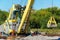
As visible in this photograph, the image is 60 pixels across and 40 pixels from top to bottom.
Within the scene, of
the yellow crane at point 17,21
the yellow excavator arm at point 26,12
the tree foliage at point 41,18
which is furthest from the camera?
the tree foliage at point 41,18

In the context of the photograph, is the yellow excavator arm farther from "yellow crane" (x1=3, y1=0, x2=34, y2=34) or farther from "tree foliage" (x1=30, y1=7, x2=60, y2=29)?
"tree foliage" (x1=30, y1=7, x2=60, y2=29)

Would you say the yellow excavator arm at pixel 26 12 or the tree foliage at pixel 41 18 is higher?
the yellow excavator arm at pixel 26 12

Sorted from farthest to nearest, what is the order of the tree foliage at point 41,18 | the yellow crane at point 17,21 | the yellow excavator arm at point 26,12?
the tree foliage at point 41,18 → the yellow crane at point 17,21 → the yellow excavator arm at point 26,12

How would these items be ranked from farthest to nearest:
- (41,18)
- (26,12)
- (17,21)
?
(41,18) → (17,21) → (26,12)

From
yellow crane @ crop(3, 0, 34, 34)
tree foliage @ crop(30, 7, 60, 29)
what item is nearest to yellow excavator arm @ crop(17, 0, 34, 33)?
yellow crane @ crop(3, 0, 34, 34)

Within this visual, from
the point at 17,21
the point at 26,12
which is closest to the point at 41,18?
the point at 17,21

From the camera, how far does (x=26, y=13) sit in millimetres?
9766

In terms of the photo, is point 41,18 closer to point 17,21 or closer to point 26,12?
point 17,21

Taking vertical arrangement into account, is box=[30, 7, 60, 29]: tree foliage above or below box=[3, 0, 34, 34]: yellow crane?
below

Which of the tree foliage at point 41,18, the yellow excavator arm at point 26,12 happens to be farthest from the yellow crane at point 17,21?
the tree foliage at point 41,18

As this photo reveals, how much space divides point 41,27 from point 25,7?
7.42m

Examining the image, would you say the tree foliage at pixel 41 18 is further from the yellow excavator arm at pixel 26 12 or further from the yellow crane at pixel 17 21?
the yellow excavator arm at pixel 26 12

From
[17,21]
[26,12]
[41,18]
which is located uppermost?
[26,12]

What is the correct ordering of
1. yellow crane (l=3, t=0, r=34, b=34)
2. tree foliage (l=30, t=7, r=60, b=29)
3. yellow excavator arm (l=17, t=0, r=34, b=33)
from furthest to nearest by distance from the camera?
1. tree foliage (l=30, t=7, r=60, b=29)
2. yellow crane (l=3, t=0, r=34, b=34)
3. yellow excavator arm (l=17, t=0, r=34, b=33)
